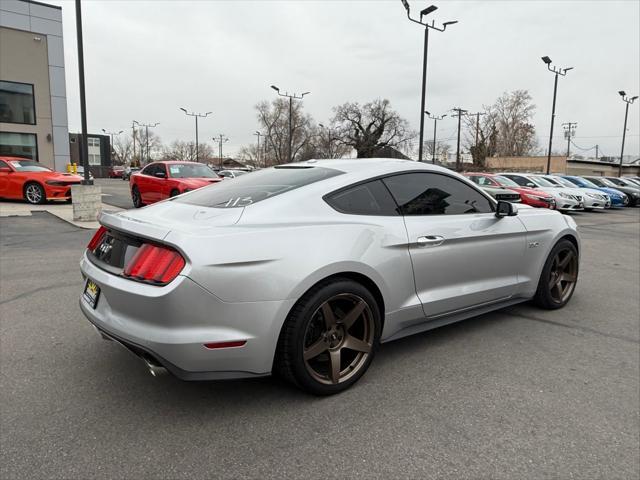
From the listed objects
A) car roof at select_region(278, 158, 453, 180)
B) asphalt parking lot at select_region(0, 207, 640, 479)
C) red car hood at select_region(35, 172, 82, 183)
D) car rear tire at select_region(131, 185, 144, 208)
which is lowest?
asphalt parking lot at select_region(0, 207, 640, 479)

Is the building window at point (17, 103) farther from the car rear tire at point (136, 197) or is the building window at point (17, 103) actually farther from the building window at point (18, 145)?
the car rear tire at point (136, 197)

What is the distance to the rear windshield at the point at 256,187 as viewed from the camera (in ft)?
9.94

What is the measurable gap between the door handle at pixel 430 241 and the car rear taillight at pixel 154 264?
164cm

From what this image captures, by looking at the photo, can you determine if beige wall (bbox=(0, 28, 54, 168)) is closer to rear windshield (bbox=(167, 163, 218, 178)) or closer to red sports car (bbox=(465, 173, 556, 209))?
rear windshield (bbox=(167, 163, 218, 178))

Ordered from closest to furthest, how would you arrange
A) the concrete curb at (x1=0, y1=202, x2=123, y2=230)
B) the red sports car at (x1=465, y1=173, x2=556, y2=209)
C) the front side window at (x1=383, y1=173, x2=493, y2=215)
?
the front side window at (x1=383, y1=173, x2=493, y2=215) → the concrete curb at (x1=0, y1=202, x2=123, y2=230) → the red sports car at (x1=465, y1=173, x2=556, y2=209)

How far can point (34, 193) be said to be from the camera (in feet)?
47.6

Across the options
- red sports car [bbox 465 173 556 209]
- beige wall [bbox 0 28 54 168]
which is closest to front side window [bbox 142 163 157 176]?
red sports car [bbox 465 173 556 209]

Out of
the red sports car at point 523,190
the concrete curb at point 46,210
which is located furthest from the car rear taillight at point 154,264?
the red sports car at point 523,190

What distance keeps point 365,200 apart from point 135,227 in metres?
1.46

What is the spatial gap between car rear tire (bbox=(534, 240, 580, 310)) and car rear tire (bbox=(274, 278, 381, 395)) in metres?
2.30

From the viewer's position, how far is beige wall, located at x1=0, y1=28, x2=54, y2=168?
23297 millimetres

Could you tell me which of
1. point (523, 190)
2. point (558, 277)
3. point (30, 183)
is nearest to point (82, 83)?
point (30, 183)

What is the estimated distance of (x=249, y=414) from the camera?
2631 millimetres

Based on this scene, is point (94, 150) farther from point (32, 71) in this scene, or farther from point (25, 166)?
point (25, 166)
